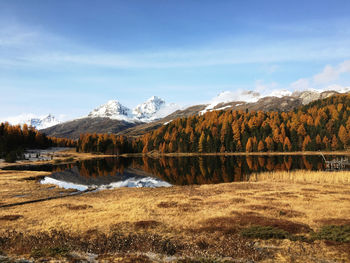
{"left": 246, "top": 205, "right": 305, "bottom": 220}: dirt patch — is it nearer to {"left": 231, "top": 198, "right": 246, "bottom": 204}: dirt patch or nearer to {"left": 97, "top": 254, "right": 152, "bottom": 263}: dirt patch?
{"left": 231, "top": 198, "right": 246, "bottom": 204}: dirt patch

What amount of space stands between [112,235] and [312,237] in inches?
653

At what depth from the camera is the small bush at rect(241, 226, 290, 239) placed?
2205 centimetres

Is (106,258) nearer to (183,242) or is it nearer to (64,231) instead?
(183,242)

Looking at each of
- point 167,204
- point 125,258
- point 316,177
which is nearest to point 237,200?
point 167,204

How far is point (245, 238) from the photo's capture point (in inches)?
861

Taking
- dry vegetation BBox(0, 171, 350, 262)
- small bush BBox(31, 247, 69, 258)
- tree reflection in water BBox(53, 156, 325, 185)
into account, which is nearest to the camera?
small bush BBox(31, 247, 69, 258)

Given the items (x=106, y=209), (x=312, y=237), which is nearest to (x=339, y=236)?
(x=312, y=237)

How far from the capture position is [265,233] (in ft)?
73.1

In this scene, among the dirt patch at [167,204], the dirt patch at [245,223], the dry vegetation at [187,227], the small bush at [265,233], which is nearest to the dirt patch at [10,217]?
the dry vegetation at [187,227]

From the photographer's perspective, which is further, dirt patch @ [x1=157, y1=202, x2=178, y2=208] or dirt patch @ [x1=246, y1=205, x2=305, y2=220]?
dirt patch @ [x1=157, y1=202, x2=178, y2=208]

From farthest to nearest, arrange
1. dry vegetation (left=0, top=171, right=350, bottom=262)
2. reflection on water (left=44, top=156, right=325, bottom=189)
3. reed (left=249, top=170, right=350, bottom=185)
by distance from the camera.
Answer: reflection on water (left=44, top=156, right=325, bottom=189)
reed (left=249, top=170, right=350, bottom=185)
dry vegetation (left=0, top=171, right=350, bottom=262)

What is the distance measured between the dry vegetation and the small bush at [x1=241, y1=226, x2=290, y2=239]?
79 millimetres

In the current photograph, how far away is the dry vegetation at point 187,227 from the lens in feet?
60.4

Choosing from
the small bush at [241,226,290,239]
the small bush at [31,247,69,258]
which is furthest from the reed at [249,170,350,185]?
the small bush at [31,247,69,258]
